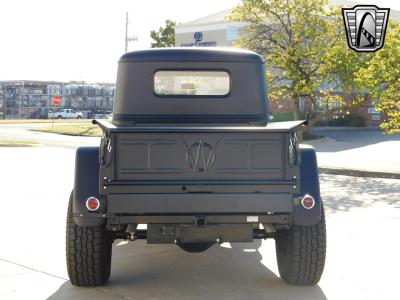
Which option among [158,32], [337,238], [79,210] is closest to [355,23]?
[337,238]

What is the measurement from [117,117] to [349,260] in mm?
2856

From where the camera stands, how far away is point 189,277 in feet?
19.9

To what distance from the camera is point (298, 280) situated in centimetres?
565

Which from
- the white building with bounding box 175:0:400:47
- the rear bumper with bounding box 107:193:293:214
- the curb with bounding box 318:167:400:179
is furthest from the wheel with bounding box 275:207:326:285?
the white building with bounding box 175:0:400:47

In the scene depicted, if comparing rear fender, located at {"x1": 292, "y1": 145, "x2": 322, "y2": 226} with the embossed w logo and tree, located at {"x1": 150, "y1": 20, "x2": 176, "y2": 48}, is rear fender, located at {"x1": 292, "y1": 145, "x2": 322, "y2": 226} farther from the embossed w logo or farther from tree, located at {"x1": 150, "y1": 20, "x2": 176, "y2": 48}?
tree, located at {"x1": 150, "y1": 20, "x2": 176, "y2": 48}

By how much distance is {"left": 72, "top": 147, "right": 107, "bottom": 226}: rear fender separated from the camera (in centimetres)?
Result: 525

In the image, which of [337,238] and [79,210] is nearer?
[79,210]

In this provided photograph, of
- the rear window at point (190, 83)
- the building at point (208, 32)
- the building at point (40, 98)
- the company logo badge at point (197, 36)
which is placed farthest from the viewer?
the building at point (40, 98)

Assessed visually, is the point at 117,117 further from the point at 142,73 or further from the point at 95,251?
the point at 95,251

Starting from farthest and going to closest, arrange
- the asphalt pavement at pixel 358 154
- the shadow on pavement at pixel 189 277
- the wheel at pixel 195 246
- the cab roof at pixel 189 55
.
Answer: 1. the asphalt pavement at pixel 358 154
2. the cab roof at pixel 189 55
3. the wheel at pixel 195 246
4. the shadow on pavement at pixel 189 277

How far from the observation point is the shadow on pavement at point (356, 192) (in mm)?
11277

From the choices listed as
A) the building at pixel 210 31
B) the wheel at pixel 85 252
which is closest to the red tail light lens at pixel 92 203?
the wheel at pixel 85 252

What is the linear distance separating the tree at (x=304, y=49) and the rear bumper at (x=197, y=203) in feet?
47.0

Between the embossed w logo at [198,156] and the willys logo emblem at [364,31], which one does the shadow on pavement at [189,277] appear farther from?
the willys logo emblem at [364,31]
